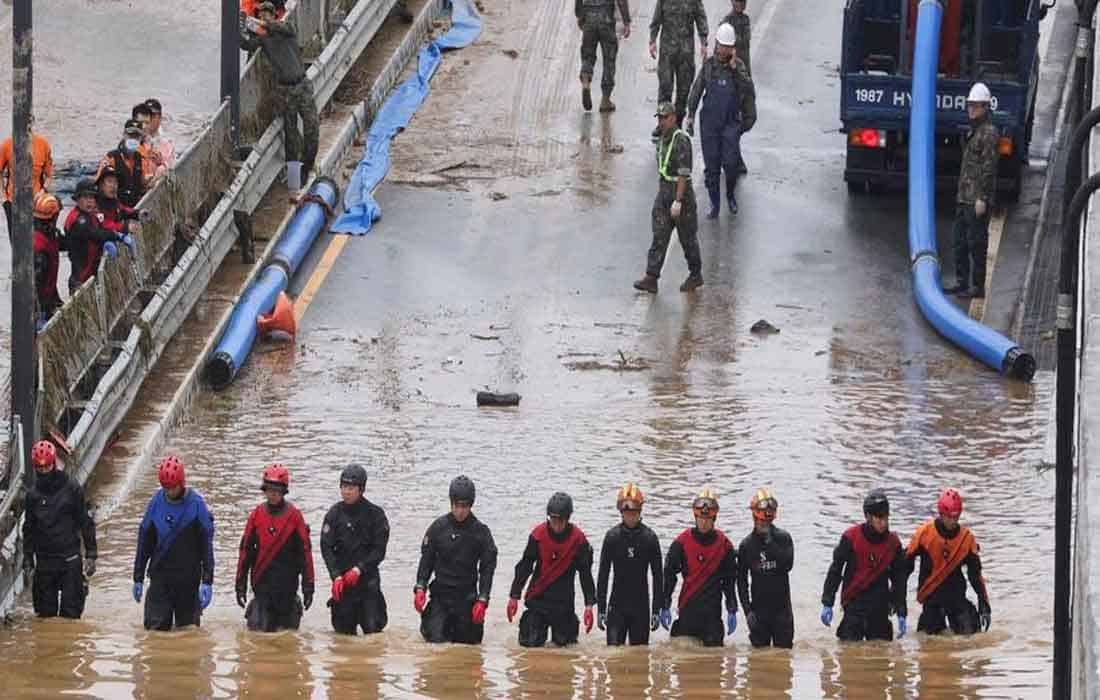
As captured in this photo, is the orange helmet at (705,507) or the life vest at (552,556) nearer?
the orange helmet at (705,507)

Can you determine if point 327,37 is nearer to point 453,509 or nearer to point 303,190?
point 303,190

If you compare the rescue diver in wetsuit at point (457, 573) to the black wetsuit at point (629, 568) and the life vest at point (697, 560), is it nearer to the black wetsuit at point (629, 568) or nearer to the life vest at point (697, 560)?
the black wetsuit at point (629, 568)

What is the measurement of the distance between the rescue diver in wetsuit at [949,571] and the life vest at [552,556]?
2.09m

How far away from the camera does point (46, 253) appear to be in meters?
19.5

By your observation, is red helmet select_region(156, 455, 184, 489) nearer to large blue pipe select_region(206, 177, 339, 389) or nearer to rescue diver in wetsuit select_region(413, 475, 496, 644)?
rescue diver in wetsuit select_region(413, 475, 496, 644)

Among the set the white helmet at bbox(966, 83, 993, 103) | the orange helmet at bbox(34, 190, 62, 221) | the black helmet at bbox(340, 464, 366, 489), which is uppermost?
the white helmet at bbox(966, 83, 993, 103)

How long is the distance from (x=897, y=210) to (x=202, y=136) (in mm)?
7140

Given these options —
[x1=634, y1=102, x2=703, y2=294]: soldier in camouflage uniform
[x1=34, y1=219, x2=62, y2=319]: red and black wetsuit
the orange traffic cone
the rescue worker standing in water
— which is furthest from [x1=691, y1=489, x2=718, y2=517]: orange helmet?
[x1=634, y1=102, x2=703, y2=294]: soldier in camouflage uniform

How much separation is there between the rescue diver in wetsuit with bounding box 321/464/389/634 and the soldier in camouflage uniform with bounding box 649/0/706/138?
11010 mm

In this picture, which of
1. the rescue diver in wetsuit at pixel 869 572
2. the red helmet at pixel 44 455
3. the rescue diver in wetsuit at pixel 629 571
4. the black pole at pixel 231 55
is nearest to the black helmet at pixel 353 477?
the rescue diver in wetsuit at pixel 629 571

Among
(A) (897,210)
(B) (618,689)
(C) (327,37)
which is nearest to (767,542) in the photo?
(B) (618,689)

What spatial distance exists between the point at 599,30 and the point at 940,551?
12240 mm

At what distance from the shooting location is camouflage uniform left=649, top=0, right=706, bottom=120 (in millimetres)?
26156

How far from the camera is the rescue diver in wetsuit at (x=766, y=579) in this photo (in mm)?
15461
